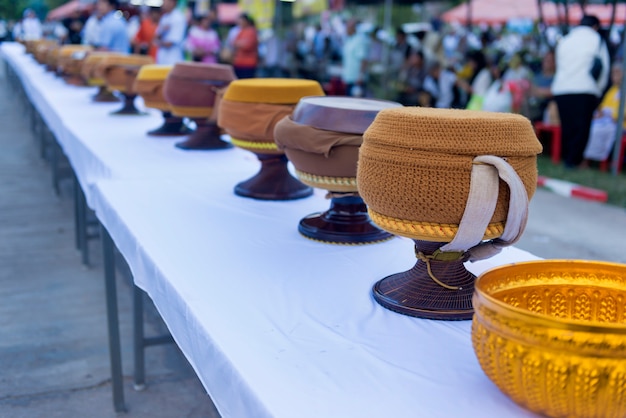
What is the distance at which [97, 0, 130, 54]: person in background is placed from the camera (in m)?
5.95

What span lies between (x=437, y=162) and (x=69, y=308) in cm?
198

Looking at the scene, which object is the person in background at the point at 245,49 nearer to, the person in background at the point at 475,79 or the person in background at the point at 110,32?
the person in background at the point at 110,32

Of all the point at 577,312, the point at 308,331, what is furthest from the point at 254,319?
the point at 577,312

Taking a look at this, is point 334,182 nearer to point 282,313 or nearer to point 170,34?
point 282,313

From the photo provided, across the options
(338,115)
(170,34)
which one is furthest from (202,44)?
(338,115)

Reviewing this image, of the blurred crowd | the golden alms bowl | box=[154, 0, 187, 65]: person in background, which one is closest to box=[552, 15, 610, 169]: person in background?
→ the blurred crowd

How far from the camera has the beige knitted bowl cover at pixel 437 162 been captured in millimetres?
777

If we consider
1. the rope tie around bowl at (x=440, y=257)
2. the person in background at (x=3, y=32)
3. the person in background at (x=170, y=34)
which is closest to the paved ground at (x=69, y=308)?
the rope tie around bowl at (x=440, y=257)

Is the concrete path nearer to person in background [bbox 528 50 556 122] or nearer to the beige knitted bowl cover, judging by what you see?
the beige knitted bowl cover

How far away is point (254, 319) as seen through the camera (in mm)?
866

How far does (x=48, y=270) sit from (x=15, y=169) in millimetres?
2387

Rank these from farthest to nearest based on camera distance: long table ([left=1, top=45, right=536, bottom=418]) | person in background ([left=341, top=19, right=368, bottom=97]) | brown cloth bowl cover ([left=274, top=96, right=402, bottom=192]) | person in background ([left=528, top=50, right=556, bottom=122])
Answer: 1. person in background ([left=341, top=19, right=368, bottom=97])
2. person in background ([left=528, top=50, right=556, bottom=122])
3. brown cloth bowl cover ([left=274, top=96, right=402, bottom=192])
4. long table ([left=1, top=45, right=536, bottom=418])

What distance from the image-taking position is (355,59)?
7.96 m

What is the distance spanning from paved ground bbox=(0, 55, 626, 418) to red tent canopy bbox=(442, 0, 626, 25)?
557 cm
